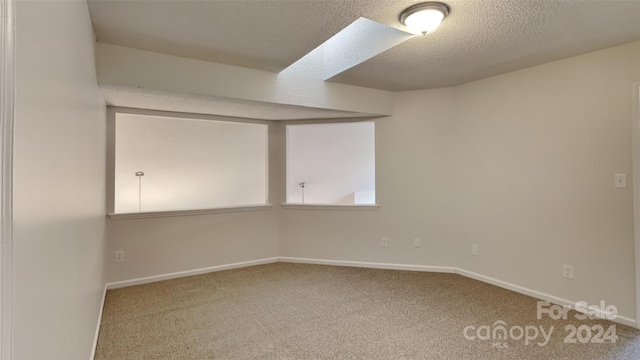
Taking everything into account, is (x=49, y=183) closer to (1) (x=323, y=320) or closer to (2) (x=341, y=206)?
(1) (x=323, y=320)

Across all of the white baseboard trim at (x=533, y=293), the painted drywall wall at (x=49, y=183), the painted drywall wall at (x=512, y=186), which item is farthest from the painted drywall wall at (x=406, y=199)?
the painted drywall wall at (x=49, y=183)

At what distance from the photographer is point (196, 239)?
12.4 ft

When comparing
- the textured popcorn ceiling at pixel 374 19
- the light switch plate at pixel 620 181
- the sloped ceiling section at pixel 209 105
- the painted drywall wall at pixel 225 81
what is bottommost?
the light switch plate at pixel 620 181

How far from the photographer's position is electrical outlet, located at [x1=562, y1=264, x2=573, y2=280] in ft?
9.16

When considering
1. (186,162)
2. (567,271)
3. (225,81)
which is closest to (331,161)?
(186,162)

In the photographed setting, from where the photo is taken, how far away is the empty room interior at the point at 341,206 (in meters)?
1.16

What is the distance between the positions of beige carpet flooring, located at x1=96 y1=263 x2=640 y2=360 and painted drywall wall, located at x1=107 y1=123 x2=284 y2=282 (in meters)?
0.24

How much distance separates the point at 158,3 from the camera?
1.93 metres

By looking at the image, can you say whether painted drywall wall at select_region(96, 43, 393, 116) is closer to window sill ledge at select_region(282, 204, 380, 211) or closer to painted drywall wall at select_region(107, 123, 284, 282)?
painted drywall wall at select_region(107, 123, 284, 282)

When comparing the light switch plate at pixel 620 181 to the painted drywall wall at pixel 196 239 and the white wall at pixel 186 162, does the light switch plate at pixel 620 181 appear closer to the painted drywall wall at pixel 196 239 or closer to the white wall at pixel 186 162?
the painted drywall wall at pixel 196 239

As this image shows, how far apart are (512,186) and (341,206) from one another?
1938 millimetres

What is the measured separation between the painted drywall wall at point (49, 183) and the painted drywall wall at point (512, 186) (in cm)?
294

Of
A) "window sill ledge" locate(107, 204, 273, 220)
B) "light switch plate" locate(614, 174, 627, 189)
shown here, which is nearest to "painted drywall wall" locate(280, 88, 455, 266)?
"window sill ledge" locate(107, 204, 273, 220)

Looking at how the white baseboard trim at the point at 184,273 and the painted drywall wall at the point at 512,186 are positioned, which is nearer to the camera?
the painted drywall wall at the point at 512,186
